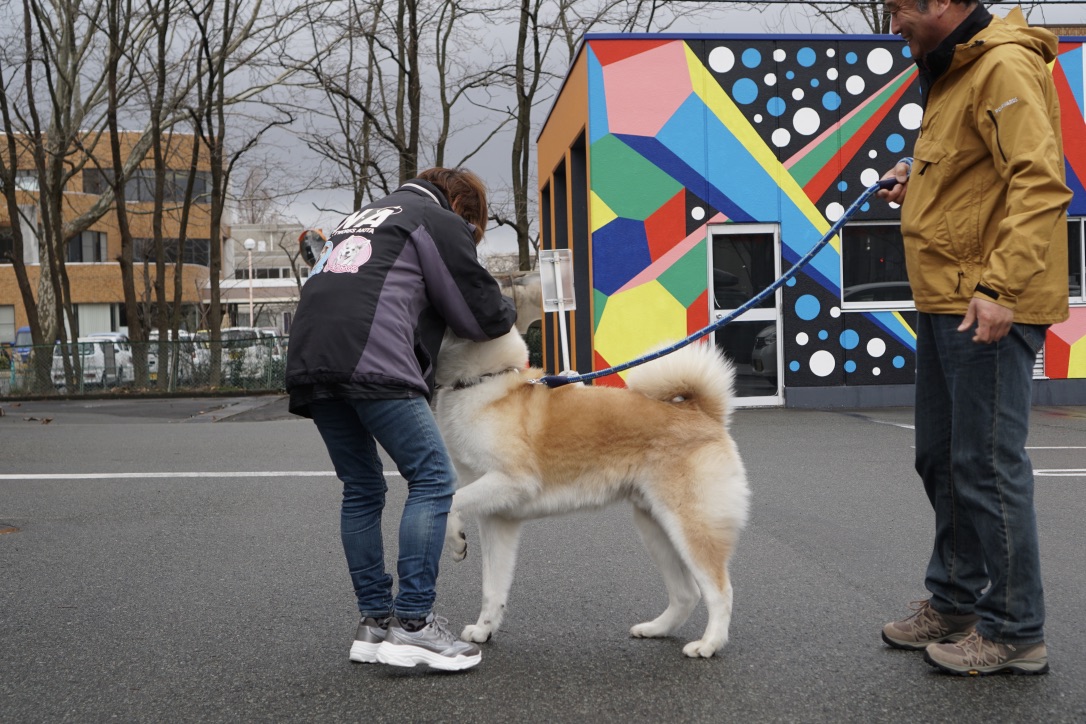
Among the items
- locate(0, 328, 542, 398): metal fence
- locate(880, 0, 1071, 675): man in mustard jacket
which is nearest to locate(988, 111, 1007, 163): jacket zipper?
locate(880, 0, 1071, 675): man in mustard jacket

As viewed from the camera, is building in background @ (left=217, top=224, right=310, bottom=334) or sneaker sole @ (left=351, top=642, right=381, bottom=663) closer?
sneaker sole @ (left=351, top=642, right=381, bottom=663)

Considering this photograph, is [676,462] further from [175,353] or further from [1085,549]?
[175,353]

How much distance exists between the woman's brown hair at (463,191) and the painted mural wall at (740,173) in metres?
10.4

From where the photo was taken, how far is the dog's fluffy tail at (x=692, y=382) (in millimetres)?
3807

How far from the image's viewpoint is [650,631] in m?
3.83

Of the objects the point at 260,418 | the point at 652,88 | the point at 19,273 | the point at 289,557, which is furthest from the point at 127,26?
the point at 289,557

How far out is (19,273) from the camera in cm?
2391

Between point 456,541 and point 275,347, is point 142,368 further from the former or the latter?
point 456,541

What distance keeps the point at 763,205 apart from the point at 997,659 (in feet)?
38.1

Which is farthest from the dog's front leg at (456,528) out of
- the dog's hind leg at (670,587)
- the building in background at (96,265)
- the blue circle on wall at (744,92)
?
the building in background at (96,265)

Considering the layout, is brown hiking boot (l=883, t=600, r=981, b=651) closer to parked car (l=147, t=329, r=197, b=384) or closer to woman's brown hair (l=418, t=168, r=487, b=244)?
woman's brown hair (l=418, t=168, r=487, b=244)

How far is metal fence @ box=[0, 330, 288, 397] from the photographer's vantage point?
72.8ft

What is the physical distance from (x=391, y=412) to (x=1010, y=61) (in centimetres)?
226

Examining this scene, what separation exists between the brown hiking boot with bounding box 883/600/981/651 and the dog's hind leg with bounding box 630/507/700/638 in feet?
2.41
